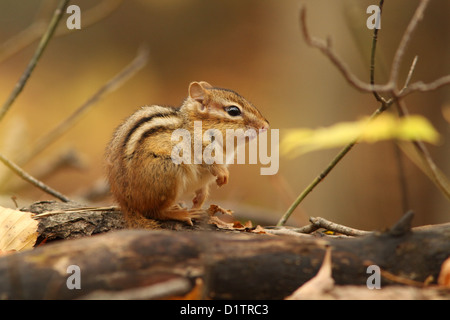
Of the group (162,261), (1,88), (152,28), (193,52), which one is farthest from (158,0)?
(162,261)

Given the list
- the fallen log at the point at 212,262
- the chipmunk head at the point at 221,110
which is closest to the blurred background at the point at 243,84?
the chipmunk head at the point at 221,110

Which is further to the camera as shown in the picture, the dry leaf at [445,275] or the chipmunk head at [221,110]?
the chipmunk head at [221,110]

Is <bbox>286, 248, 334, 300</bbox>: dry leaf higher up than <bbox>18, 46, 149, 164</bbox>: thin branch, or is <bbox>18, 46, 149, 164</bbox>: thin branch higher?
<bbox>18, 46, 149, 164</bbox>: thin branch

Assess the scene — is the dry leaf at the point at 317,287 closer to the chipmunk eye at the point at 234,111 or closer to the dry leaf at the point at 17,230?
the dry leaf at the point at 17,230

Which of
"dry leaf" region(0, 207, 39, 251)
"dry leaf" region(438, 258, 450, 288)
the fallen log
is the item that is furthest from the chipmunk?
"dry leaf" region(438, 258, 450, 288)

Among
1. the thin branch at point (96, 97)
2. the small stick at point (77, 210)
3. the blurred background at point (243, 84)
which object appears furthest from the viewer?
the blurred background at point (243, 84)

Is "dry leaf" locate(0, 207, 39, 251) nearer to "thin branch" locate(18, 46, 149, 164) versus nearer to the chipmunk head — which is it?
the chipmunk head

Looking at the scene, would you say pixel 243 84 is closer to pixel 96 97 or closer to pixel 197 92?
pixel 96 97
